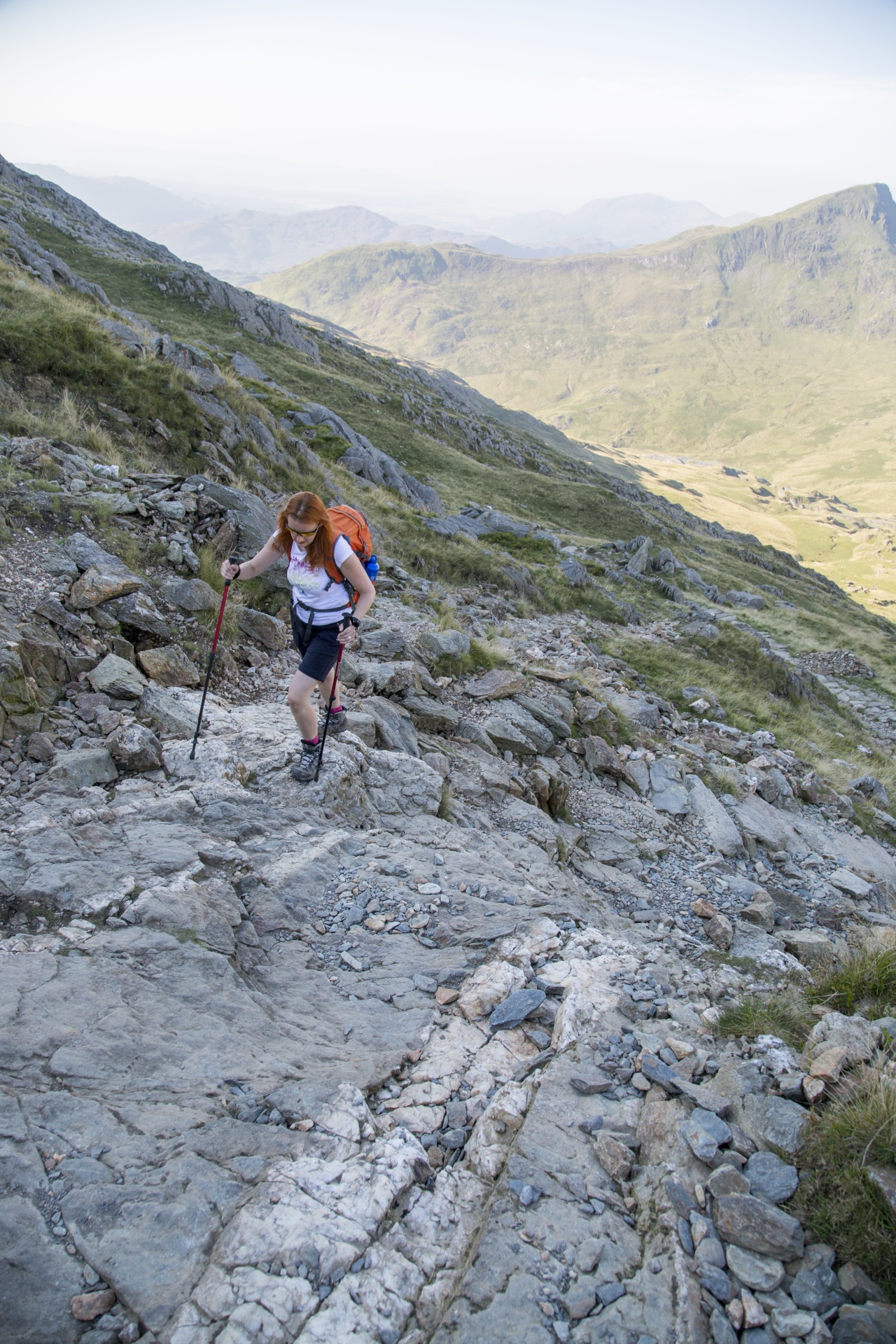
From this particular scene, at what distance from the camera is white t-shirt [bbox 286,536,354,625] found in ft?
19.4

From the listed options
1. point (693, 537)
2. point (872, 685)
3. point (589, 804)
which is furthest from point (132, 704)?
point (693, 537)

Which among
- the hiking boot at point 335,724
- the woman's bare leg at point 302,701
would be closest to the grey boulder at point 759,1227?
the woman's bare leg at point 302,701

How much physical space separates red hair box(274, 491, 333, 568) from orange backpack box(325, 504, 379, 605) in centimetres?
20

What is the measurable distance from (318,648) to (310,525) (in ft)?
4.01

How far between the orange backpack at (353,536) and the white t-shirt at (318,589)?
2.7 inches

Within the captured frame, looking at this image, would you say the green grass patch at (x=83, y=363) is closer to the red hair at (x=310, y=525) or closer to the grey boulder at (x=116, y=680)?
the grey boulder at (x=116, y=680)

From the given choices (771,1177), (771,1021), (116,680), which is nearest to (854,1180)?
(771,1177)

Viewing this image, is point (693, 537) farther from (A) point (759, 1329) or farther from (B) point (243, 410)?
(A) point (759, 1329)

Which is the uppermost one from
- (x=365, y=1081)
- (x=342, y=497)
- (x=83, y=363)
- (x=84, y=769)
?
(x=83, y=363)

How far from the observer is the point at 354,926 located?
524 centimetres

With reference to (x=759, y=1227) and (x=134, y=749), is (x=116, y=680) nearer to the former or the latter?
(x=134, y=749)

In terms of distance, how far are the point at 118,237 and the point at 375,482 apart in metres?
69.5

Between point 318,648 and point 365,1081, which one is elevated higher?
point 318,648

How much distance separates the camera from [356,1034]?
4.21 m
